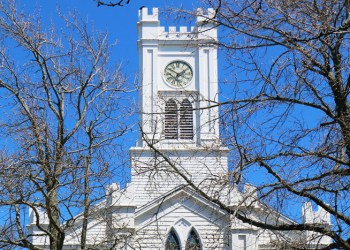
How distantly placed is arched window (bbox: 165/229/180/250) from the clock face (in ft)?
32.7

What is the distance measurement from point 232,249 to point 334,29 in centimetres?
2660

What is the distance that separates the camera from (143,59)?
4488 centimetres

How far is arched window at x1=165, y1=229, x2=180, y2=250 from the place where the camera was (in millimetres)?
35416

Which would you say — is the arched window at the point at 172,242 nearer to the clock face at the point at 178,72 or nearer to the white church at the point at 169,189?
the white church at the point at 169,189

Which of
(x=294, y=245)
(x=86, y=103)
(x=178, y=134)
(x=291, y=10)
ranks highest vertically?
(x=86, y=103)

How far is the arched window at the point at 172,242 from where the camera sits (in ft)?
116

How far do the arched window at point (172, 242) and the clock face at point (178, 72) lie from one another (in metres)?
9.96

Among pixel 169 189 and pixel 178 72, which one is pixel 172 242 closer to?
pixel 169 189

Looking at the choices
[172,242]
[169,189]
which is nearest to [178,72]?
[169,189]

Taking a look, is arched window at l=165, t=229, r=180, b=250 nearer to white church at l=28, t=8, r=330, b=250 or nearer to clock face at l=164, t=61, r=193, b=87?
white church at l=28, t=8, r=330, b=250

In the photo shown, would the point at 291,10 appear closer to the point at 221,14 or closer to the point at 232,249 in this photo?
the point at 221,14

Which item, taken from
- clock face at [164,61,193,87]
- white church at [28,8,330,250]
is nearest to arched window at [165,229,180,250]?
white church at [28,8,330,250]

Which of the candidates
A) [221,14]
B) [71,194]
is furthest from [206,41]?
[71,194]

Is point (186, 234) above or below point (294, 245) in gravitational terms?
above
